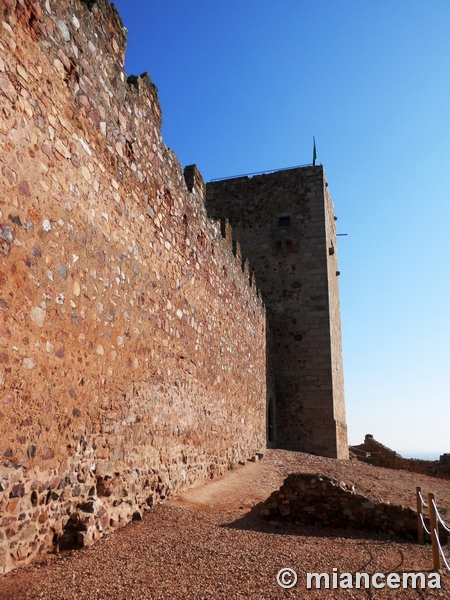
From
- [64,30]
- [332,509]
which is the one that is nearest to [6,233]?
[64,30]

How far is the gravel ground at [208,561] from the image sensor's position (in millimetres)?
3125

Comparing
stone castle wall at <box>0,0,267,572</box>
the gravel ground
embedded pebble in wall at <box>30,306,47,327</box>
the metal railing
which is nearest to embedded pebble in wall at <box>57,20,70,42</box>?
stone castle wall at <box>0,0,267,572</box>

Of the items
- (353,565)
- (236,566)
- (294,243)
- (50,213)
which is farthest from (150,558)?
(294,243)

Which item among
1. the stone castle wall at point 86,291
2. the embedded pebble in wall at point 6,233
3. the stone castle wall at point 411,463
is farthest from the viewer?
the stone castle wall at point 411,463

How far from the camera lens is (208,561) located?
12.3 ft

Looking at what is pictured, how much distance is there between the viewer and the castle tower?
1447cm

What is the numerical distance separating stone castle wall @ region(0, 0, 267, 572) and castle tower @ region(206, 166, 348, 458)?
7.41 metres

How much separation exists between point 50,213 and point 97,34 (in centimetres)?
246

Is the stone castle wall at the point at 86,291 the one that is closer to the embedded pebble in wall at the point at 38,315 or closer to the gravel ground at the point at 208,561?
the embedded pebble in wall at the point at 38,315

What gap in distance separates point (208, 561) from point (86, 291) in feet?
8.45

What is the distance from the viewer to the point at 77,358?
169 inches

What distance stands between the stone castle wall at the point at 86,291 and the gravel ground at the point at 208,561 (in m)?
0.28

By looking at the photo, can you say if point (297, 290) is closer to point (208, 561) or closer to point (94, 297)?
point (94, 297)

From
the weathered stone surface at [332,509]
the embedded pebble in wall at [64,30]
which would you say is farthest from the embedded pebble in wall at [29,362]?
the weathered stone surface at [332,509]
